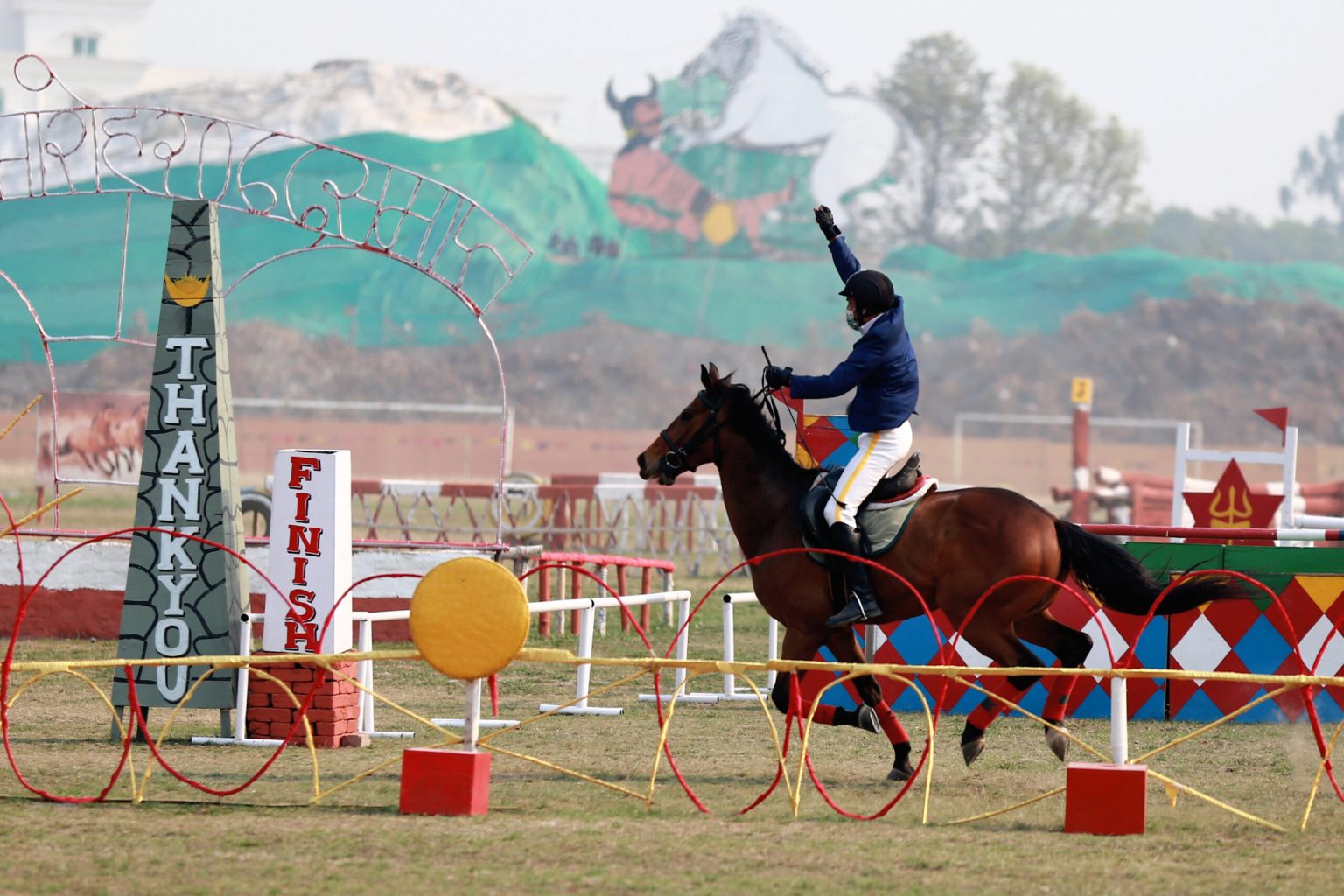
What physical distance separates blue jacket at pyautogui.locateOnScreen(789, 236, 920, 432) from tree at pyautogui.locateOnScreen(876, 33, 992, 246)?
232ft

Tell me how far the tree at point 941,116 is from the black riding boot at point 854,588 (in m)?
70.9

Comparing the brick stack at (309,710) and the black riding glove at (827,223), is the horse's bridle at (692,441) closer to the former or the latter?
the black riding glove at (827,223)

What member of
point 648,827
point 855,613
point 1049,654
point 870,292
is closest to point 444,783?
point 648,827

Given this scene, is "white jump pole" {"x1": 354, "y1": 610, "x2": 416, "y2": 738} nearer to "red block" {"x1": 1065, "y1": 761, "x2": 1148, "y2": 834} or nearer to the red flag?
"red block" {"x1": 1065, "y1": 761, "x2": 1148, "y2": 834}

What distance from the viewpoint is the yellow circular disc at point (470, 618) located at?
649cm

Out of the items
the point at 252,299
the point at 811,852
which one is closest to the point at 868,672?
the point at 811,852

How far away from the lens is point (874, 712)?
25.8 feet

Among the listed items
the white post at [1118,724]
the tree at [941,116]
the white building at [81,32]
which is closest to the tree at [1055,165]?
the tree at [941,116]

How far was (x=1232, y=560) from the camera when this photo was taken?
393 inches

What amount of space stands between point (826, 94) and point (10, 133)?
34.7 metres

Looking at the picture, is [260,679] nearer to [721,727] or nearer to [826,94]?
[721,727]

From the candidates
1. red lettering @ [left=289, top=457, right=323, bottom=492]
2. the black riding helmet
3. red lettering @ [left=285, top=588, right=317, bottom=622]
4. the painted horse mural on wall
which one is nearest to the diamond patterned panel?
the black riding helmet

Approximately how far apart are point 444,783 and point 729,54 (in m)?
69.8

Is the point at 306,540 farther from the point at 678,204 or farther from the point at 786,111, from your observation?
the point at 786,111
